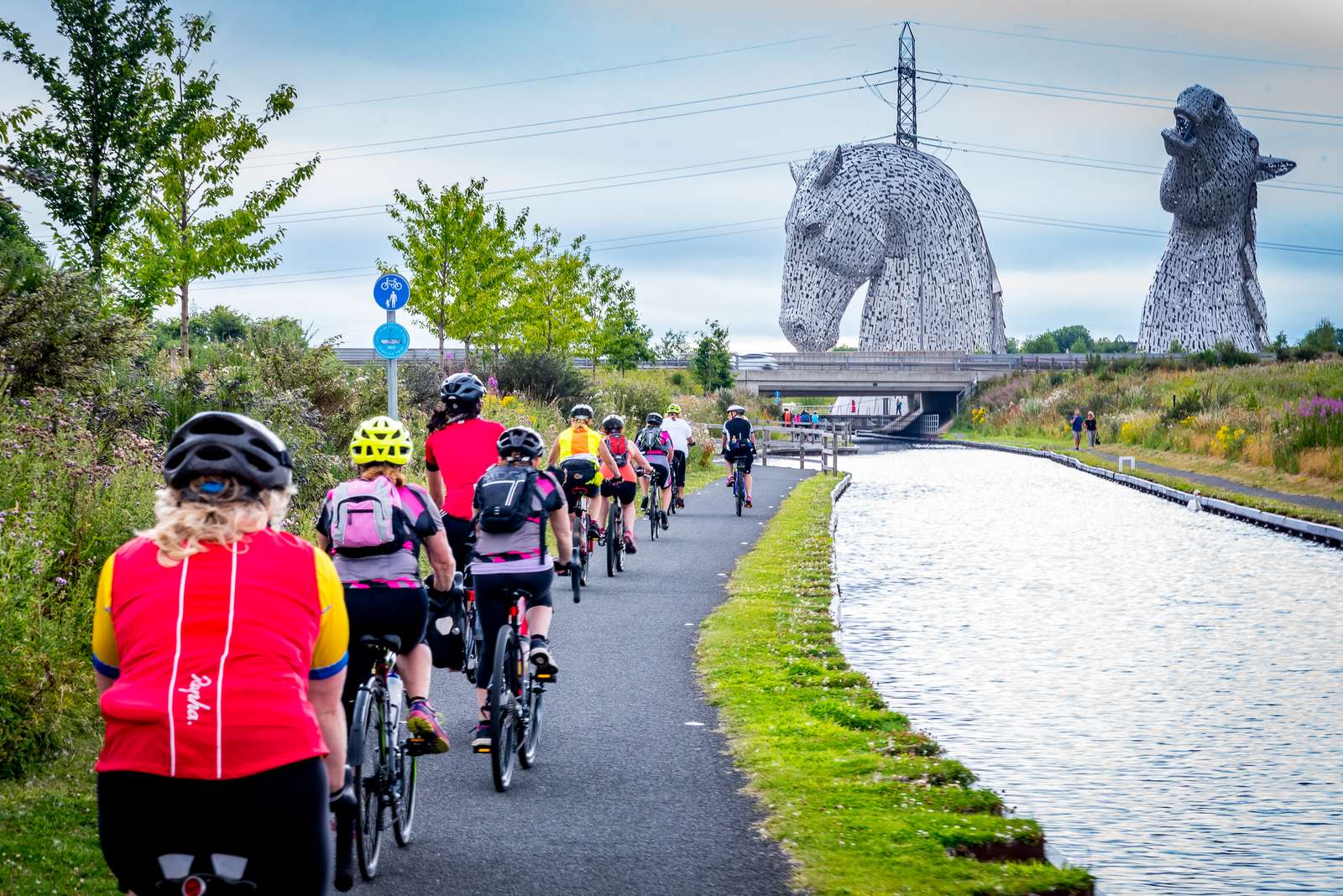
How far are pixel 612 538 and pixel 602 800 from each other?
9409 millimetres

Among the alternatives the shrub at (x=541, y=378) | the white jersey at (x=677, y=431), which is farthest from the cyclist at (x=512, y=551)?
the shrub at (x=541, y=378)

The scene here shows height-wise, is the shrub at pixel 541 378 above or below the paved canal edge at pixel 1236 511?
above

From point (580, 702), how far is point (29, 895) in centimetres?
436

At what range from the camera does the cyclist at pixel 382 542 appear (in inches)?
232

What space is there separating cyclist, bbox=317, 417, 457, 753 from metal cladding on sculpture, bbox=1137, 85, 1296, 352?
3122 inches

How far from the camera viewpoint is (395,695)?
593 centimetres

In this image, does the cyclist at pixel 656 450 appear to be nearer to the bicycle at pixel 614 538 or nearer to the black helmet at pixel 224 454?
the bicycle at pixel 614 538

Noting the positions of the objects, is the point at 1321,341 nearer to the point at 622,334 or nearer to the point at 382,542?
the point at 622,334

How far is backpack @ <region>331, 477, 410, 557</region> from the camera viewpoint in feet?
19.2

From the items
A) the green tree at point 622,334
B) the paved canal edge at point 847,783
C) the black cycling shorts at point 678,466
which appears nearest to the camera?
the paved canal edge at point 847,783

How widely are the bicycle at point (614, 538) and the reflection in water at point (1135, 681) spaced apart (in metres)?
2.57

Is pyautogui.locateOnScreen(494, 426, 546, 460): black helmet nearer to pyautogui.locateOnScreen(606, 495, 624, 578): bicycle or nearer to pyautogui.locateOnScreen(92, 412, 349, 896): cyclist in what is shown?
pyautogui.locateOnScreen(92, 412, 349, 896): cyclist

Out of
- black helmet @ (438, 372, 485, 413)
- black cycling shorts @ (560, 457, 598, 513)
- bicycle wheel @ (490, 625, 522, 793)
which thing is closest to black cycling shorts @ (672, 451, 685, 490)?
black cycling shorts @ (560, 457, 598, 513)

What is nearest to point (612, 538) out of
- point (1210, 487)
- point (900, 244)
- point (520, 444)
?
point (520, 444)
